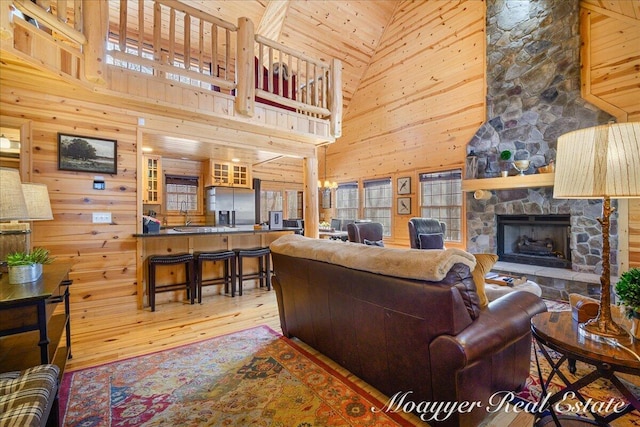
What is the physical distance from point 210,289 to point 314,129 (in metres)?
2.92

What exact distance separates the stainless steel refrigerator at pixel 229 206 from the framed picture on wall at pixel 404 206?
3450mm

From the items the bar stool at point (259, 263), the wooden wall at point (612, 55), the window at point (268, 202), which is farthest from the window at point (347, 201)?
the wooden wall at point (612, 55)

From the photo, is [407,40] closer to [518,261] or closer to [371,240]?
[371,240]

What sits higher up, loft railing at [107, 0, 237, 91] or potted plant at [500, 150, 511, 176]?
loft railing at [107, 0, 237, 91]

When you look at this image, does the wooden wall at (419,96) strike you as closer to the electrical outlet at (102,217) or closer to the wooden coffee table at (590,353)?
the wooden coffee table at (590,353)

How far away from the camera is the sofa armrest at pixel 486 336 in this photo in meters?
1.35

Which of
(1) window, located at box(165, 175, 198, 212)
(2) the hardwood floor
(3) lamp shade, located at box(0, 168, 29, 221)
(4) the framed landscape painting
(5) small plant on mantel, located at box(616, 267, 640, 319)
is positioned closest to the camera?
(5) small plant on mantel, located at box(616, 267, 640, 319)

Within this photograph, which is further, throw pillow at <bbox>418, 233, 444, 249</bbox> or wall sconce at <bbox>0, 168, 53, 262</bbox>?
throw pillow at <bbox>418, 233, 444, 249</bbox>

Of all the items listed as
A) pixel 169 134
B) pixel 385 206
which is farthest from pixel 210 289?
pixel 385 206

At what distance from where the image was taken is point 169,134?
3773mm

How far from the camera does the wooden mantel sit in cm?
426

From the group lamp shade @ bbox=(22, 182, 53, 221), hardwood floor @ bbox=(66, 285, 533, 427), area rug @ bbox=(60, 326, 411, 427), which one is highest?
lamp shade @ bbox=(22, 182, 53, 221)

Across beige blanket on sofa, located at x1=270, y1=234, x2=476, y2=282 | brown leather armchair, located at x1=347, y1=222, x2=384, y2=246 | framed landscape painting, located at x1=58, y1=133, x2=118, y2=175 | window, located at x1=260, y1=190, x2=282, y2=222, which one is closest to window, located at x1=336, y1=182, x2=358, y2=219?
window, located at x1=260, y1=190, x2=282, y2=222

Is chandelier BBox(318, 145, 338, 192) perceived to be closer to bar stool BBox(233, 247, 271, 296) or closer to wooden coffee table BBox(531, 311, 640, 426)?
bar stool BBox(233, 247, 271, 296)
